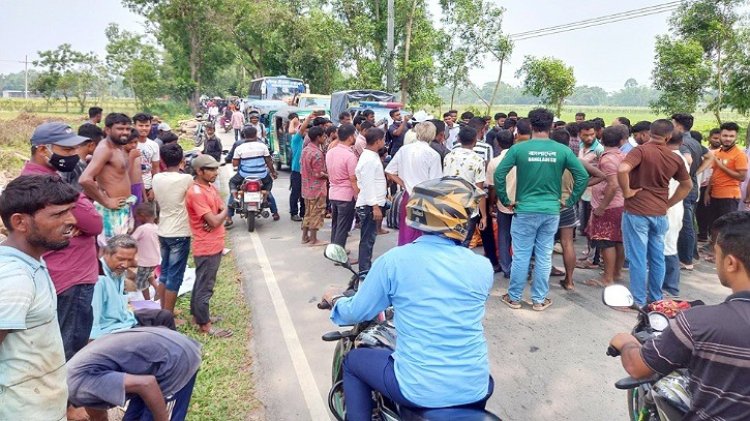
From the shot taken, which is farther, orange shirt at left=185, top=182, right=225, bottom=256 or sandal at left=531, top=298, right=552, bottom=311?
sandal at left=531, top=298, right=552, bottom=311

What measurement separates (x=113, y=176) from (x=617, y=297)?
15.0 ft

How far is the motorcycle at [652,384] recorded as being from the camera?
7.29 feet

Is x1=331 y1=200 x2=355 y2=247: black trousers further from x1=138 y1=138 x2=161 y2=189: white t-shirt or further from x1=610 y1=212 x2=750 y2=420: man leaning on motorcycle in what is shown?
x1=610 y1=212 x2=750 y2=420: man leaning on motorcycle

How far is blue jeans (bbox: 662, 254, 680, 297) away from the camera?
5.55m

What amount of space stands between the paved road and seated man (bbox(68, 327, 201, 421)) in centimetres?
93

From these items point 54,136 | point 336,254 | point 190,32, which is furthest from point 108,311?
point 190,32

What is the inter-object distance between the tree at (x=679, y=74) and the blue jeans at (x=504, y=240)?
16215mm

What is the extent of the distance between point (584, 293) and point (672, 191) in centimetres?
143

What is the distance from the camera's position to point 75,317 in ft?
10.9

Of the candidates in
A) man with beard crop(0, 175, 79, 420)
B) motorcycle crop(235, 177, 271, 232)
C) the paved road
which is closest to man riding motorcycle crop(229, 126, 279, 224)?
motorcycle crop(235, 177, 271, 232)

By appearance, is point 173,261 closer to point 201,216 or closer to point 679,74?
point 201,216

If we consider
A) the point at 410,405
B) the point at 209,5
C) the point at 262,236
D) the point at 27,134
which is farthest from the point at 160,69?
the point at 410,405

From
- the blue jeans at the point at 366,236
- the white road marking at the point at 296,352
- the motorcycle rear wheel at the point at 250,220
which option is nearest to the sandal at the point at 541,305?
the blue jeans at the point at 366,236

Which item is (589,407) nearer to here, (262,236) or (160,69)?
(262,236)
